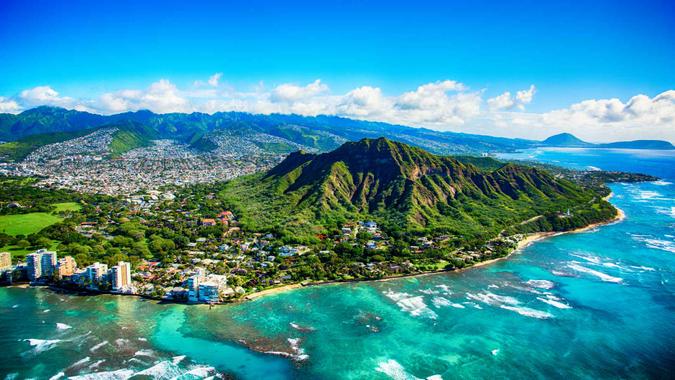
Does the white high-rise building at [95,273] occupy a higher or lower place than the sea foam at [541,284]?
higher

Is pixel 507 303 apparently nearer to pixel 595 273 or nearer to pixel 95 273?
pixel 595 273

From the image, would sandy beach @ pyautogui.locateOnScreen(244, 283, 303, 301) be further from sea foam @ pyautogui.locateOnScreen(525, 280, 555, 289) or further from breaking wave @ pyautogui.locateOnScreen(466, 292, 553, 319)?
sea foam @ pyautogui.locateOnScreen(525, 280, 555, 289)

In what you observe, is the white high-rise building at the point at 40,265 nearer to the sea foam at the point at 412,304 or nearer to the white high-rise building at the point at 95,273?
the white high-rise building at the point at 95,273

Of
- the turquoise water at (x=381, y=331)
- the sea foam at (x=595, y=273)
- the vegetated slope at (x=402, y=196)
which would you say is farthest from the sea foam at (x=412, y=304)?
the sea foam at (x=595, y=273)

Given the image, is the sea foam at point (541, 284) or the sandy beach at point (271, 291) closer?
the sandy beach at point (271, 291)

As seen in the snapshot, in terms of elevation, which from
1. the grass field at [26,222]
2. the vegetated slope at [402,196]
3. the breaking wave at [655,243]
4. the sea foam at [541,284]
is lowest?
the sea foam at [541,284]

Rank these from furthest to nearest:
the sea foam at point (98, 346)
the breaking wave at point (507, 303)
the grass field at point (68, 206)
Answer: the grass field at point (68, 206) < the breaking wave at point (507, 303) < the sea foam at point (98, 346)

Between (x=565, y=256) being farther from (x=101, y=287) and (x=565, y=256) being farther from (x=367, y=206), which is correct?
(x=101, y=287)
